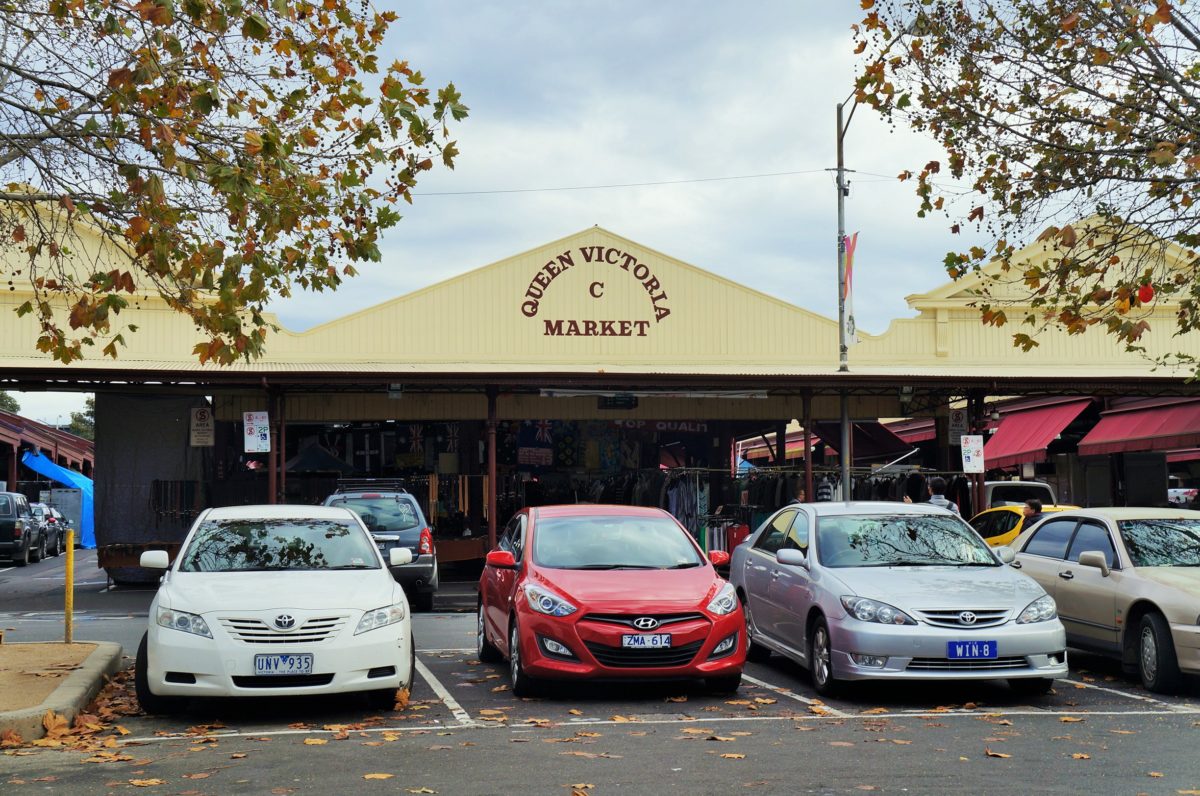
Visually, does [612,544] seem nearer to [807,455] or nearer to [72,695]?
[72,695]

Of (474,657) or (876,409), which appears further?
(876,409)

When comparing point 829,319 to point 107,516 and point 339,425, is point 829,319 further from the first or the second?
point 107,516

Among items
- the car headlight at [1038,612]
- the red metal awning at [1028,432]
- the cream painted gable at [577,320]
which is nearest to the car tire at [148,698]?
the car headlight at [1038,612]

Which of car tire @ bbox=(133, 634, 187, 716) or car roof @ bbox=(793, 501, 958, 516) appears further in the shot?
car roof @ bbox=(793, 501, 958, 516)

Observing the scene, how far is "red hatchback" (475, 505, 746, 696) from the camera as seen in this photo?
9.93 m

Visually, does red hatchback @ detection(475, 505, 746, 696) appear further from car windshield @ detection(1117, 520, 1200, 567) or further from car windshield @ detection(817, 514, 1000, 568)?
car windshield @ detection(1117, 520, 1200, 567)

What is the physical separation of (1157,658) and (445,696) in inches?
221

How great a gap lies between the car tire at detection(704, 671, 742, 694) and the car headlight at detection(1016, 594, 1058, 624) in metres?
2.17

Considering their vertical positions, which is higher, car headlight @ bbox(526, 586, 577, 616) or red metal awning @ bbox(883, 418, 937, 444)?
red metal awning @ bbox(883, 418, 937, 444)

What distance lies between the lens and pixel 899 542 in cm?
1143

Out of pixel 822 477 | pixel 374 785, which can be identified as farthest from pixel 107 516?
pixel 374 785

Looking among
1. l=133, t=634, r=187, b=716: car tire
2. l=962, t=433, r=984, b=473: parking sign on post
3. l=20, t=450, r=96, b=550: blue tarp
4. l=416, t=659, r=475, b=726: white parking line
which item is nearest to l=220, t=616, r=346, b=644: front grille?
l=133, t=634, r=187, b=716: car tire

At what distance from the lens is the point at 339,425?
29.0 metres

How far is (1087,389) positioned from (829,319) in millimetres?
6680
